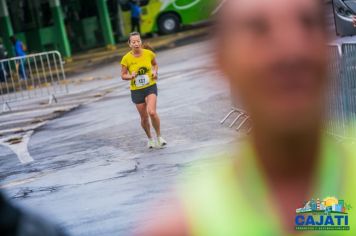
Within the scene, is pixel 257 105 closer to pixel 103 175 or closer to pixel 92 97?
pixel 103 175

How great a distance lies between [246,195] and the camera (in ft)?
3.73

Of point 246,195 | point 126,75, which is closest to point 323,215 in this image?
point 246,195

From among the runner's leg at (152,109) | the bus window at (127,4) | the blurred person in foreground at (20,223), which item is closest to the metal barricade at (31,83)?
the runner's leg at (152,109)

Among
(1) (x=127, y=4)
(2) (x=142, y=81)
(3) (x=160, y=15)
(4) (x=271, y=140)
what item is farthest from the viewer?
(3) (x=160, y=15)

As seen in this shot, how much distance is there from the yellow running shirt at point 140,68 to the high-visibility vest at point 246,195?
8706 mm

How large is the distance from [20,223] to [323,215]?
0.55m

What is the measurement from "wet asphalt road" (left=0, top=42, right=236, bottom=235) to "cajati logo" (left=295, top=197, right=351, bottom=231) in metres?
2.43

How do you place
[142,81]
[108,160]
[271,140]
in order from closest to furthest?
[271,140]
[108,160]
[142,81]

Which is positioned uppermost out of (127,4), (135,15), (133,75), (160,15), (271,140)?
(271,140)

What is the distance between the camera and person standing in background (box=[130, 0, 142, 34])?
29.9 metres

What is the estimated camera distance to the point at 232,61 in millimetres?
1087

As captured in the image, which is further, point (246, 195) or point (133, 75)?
point (133, 75)

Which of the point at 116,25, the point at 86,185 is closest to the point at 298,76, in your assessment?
the point at 86,185

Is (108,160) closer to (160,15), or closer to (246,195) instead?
(246,195)
